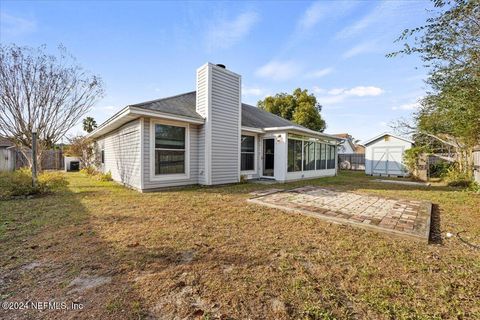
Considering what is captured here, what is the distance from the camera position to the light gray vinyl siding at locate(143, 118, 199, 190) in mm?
7219

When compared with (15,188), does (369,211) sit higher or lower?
lower

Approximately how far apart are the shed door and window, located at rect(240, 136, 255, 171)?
10.9 m

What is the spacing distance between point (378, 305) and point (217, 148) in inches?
283

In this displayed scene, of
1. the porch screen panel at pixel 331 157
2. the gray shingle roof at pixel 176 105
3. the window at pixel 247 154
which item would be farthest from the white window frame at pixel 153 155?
the porch screen panel at pixel 331 157

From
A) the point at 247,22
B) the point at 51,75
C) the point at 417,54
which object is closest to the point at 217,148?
the point at 247,22

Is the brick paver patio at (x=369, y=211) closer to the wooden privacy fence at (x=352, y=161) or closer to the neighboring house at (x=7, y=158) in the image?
the wooden privacy fence at (x=352, y=161)

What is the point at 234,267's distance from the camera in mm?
2467

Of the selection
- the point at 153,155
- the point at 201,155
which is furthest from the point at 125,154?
the point at 201,155

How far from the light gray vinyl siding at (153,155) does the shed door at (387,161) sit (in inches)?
550

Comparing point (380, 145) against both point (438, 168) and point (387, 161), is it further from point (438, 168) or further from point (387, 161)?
point (438, 168)

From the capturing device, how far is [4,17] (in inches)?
297

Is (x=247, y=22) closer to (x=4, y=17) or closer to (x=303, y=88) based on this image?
(x=4, y=17)

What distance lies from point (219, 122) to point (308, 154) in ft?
18.8

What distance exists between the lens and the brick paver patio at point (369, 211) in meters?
3.74
